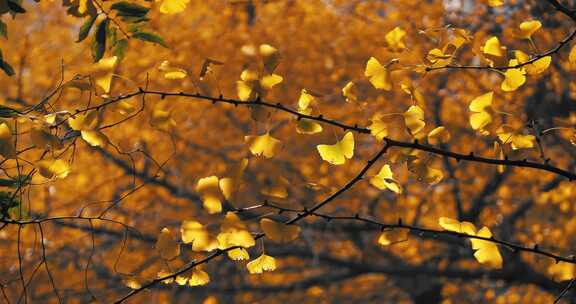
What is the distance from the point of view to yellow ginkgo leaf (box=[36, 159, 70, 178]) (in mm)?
1376

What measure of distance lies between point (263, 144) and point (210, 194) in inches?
5.5

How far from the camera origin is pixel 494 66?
55.9 inches

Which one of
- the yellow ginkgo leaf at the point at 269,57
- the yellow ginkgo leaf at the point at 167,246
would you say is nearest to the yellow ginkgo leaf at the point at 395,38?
the yellow ginkgo leaf at the point at 269,57

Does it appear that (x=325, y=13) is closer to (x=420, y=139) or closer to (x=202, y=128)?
(x=202, y=128)

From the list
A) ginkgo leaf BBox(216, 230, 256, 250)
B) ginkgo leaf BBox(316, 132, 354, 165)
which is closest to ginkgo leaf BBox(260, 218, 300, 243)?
ginkgo leaf BBox(216, 230, 256, 250)

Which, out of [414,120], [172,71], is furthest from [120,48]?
[414,120]

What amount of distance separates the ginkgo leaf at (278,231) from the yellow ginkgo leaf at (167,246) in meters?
0.19

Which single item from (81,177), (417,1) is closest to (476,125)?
(417,1)

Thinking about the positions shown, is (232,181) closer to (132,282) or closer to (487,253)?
(132,282)

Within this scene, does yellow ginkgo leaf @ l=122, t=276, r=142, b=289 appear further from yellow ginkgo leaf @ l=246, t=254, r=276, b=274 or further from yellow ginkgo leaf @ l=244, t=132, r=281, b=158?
yellow ginkgo leaf @ l=244, t=132, r=281, b=158

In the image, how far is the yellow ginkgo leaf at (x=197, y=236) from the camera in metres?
1.33

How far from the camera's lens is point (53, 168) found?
4.58ft

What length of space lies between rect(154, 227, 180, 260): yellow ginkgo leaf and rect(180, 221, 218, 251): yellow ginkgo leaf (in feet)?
0.21

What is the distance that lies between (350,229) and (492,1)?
3235 mm
